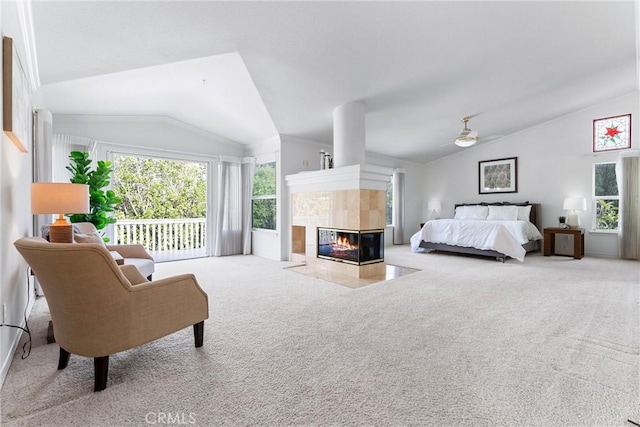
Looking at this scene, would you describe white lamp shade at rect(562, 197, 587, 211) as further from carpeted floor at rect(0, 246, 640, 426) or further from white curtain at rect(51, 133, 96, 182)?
white curtain at rect(51, 133, 96, 182)

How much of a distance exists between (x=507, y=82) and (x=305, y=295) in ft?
14.2

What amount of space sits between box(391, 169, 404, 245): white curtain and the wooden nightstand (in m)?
3.13

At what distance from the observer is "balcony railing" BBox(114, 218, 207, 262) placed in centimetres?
561

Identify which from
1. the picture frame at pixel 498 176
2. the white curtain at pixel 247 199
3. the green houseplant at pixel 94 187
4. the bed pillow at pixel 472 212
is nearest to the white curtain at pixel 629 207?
the picture frame at pixel 498 176

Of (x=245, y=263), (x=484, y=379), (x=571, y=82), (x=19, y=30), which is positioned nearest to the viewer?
(x=484, y=379)

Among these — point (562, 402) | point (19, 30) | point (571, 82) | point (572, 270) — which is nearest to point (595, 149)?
point (571, 82)

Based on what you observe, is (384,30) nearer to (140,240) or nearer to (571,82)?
(571,82)

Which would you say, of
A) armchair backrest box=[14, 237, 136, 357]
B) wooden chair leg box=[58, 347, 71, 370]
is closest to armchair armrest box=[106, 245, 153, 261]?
wooden chair leg box=[58, 347, 71, 370]

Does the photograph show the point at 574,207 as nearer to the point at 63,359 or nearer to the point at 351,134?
the point at 351,134

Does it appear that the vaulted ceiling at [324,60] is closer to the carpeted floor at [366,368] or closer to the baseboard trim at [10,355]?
the baseboard trim at [10,355]

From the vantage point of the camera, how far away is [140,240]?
5.73 m

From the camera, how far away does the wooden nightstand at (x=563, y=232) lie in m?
5.70

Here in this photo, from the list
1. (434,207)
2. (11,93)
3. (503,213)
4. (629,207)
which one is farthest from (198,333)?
(629,207)

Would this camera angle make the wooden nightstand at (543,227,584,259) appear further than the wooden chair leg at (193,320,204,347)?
Yes
